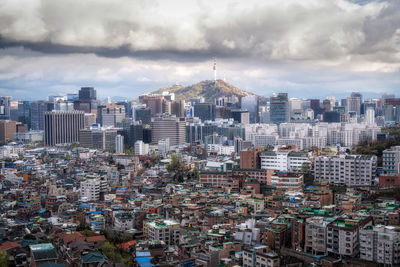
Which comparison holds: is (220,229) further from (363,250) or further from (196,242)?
(363,250)

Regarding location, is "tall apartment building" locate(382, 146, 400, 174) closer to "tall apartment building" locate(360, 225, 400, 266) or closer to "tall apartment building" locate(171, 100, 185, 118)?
"tall apartment building" locate(360, 225, 400, 266)

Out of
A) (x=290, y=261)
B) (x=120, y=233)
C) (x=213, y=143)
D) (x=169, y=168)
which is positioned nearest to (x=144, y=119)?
(x=213, y=143)

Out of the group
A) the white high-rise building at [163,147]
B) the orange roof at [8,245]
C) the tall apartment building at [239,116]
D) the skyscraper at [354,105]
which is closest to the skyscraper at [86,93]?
the tall apartment building at [239,116]

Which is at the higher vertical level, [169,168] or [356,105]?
[356,105]

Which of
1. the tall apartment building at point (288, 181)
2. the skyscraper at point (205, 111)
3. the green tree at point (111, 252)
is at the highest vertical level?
the skyscraper at point (205, 111)

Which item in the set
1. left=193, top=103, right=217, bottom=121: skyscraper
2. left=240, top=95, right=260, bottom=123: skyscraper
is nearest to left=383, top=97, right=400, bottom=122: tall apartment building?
left=240, top=95, right=260, bottom=123: skyscraper

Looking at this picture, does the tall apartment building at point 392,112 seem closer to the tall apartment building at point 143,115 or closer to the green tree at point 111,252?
the tall apartment building at point 143,115
